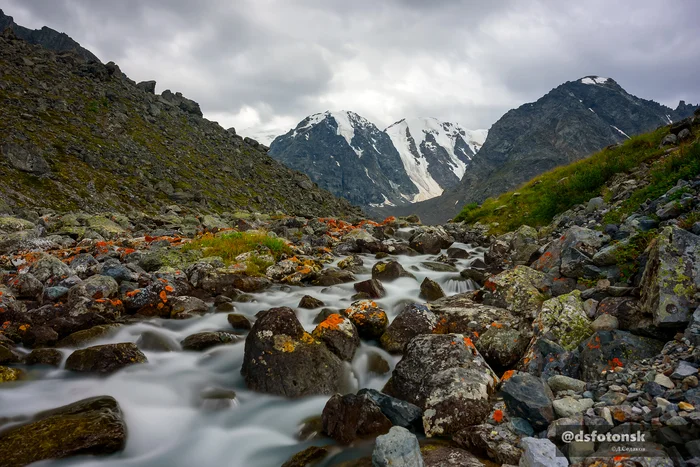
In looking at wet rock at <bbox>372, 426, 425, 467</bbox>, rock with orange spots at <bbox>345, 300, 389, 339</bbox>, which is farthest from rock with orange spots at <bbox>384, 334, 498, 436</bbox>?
rock with orange spots at <bbox>345, 300, 389, 339</bbox>

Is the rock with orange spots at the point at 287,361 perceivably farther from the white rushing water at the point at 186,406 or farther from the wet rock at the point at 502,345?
the wet rock at the point at 502,345

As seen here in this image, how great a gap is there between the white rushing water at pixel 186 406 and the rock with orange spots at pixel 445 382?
1478 millimetres

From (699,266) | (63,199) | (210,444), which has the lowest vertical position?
(210,444)

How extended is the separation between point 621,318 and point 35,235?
70.3 feet

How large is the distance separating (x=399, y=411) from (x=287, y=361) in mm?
2451

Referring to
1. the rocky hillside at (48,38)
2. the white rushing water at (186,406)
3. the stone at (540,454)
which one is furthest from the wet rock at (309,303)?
the rocky hillside at (48,38)

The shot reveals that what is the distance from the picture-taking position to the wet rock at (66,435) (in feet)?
15.8

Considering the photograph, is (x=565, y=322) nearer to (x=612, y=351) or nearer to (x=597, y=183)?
(x=612, y=351)

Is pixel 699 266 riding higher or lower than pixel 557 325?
higher

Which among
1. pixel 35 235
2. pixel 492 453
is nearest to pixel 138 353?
pixel 492 453

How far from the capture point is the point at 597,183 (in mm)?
16984

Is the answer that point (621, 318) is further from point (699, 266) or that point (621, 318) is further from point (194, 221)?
point (194, 221)

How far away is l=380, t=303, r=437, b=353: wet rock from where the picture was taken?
7.95 m

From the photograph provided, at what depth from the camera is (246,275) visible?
509 inches
